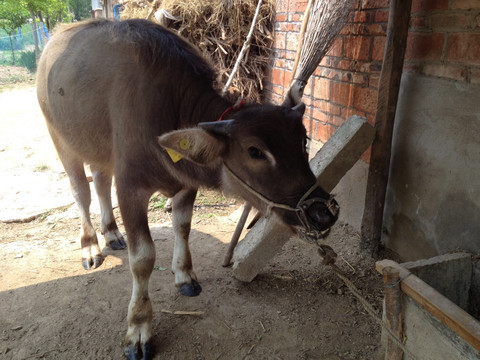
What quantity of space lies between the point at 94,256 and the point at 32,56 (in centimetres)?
2426

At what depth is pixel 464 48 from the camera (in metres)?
2.66

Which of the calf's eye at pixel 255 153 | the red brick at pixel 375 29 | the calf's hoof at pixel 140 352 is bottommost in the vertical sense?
the calf's hoof at pixel 140 352

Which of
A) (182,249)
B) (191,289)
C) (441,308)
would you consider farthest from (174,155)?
(441,308)

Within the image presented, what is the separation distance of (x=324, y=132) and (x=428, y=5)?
1770 mm

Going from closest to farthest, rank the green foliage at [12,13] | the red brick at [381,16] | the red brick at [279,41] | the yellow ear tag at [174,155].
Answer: the yellow ear tag at [174,155] → the red brick at [381,16] → the red brick at [279,41] → the green foliage at [12,13]

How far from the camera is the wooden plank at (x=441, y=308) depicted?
1518mm

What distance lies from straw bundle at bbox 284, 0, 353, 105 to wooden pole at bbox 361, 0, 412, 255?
2.50 feet

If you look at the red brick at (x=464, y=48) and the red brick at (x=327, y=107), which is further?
the red brick at (x=327, y=107)

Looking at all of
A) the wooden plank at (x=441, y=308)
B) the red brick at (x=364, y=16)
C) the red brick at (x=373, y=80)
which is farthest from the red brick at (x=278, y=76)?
the wooden plank at (x=441, y=308)

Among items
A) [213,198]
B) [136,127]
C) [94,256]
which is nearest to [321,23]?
[136,127]

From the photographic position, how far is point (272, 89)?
19.2 ft

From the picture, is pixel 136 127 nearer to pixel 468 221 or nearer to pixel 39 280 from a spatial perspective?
pixel 39 280

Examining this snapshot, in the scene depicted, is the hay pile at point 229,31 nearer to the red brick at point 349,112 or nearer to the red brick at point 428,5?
the red brick at point 349,112

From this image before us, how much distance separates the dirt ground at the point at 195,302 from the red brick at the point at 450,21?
2.07 metres
